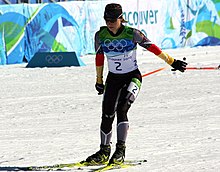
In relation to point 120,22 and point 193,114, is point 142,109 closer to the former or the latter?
point 193,114

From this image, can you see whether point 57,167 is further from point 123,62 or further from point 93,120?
point 93,120

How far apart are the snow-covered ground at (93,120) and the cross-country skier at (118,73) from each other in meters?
0.39

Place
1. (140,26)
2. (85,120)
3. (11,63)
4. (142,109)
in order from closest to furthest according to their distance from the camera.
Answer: (85,120)
(142,109)
(11,63)
(140,26)

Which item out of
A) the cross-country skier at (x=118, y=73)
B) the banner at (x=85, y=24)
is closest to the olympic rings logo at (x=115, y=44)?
the cross-country skier at (x=118, y=73)

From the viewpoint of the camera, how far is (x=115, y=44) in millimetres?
7562

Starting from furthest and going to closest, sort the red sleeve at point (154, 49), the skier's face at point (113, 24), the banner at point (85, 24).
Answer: the banner at point (85, 24) → the red sleeve at point (154, 49) → the skier's face at point (113, 24)

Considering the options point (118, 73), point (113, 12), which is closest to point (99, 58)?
point (118, 73)

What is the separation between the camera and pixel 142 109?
12.1 metres

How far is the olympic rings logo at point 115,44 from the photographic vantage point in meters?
7.54

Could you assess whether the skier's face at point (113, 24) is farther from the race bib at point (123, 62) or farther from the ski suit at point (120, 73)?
the race bib at point (123, 62)

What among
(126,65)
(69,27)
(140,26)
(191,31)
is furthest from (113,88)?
(191,31)

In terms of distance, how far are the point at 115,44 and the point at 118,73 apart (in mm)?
309

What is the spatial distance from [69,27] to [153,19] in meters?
4.12

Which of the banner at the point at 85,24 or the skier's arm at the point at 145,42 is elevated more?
the skier's arm at the point at 145,42
